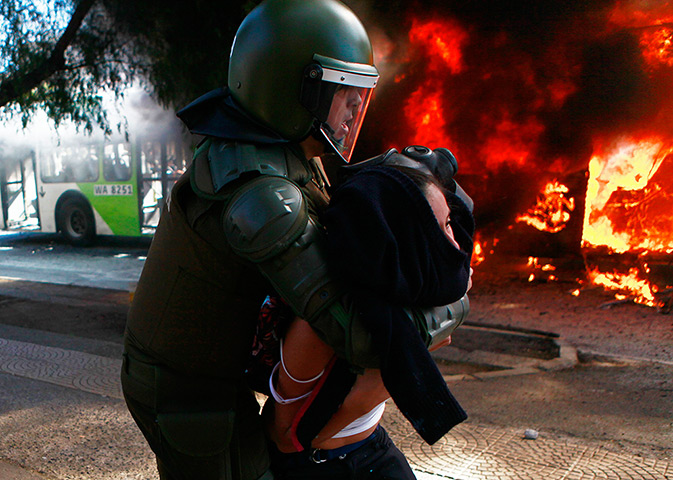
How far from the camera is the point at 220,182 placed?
1.21m

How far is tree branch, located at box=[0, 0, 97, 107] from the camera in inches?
257

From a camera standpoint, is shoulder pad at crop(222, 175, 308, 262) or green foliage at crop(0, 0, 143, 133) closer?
shoulder pad at crop(222, 175, 308, 262)

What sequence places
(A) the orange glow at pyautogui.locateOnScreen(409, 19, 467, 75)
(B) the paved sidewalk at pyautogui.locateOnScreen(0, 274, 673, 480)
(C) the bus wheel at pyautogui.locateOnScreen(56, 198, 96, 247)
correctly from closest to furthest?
(B) the paved sidewalk at pyautogui.locateOnScreen(0, 274, 673, 480) → (A) the orange glow at pyautogui.locateOnScreen(409, 19, 467, 75) → (C) the bus wheel at pyautogui.locateOnScreen(56, 198, 96, 247)

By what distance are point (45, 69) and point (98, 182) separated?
20.6ft

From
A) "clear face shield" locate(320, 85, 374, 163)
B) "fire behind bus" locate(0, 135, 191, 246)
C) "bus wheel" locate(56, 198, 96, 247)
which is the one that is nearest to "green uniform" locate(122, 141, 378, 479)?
"clear face shield" locate(320, 85, 374, 163)

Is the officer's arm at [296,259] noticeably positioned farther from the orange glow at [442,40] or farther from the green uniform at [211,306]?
the orange glow at [442,40]

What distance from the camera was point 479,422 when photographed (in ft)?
12.6

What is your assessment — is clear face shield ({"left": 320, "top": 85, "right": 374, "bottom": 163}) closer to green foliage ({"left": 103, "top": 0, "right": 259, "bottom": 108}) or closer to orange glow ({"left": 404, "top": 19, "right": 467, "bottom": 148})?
green foliage ({"left": 103, "top": 0, "right": 259, "bottom": 108})

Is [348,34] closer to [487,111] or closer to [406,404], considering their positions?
[406,404]

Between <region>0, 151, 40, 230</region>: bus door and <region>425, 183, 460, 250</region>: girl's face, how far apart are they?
14595 mm

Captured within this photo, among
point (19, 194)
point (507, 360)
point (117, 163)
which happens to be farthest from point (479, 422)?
point (19, 194)

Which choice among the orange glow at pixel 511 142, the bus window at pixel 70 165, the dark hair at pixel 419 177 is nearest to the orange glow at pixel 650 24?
the orange glow at pixel 511 142

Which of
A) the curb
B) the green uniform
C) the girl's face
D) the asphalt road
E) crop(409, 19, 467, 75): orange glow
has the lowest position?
the asphalt road

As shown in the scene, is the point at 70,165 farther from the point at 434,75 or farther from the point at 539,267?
the point at 539,267
